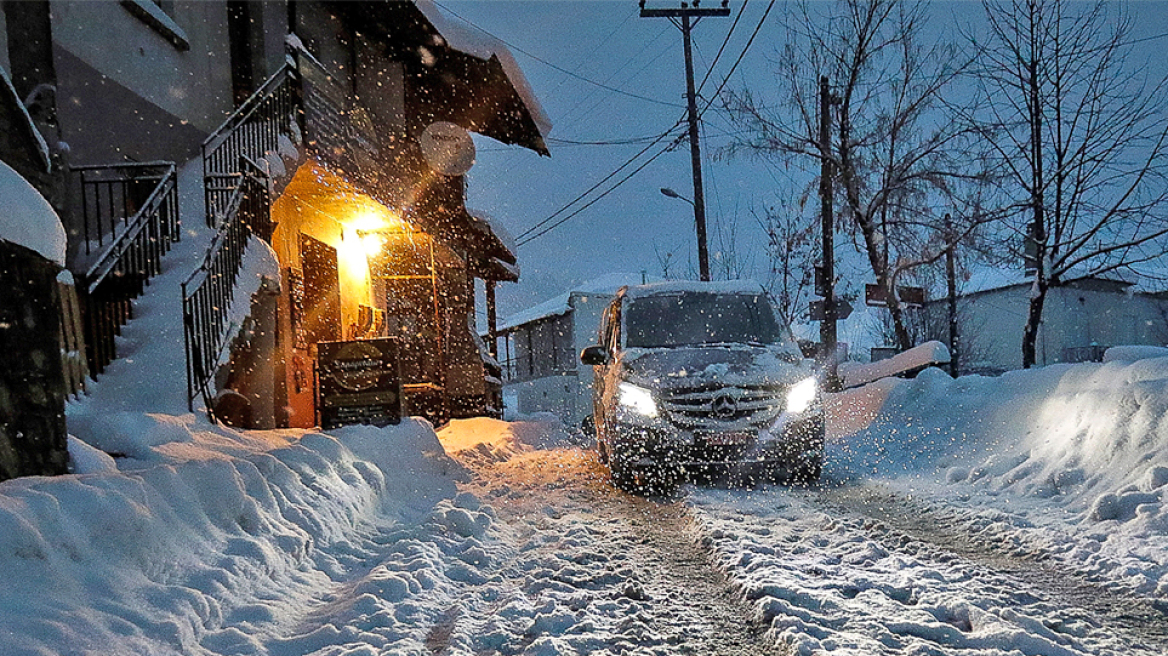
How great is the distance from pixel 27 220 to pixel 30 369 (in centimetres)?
79

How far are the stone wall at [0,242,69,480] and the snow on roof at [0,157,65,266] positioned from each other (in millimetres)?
52

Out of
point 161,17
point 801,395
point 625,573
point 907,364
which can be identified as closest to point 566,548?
point 625,573

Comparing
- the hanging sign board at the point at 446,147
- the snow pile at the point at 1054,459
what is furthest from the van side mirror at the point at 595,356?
the hanging sign board at the point at 446,147

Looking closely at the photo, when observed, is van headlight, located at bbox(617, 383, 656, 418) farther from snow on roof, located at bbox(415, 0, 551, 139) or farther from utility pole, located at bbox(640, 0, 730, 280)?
utility pole, located at bbox(640, 0, 730, 280)

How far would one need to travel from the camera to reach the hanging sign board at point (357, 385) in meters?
9.61

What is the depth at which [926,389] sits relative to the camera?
1091 cm

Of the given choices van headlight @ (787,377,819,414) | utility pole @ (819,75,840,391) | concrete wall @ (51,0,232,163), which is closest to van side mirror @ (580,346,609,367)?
van headlight @ (787,377,819,414)

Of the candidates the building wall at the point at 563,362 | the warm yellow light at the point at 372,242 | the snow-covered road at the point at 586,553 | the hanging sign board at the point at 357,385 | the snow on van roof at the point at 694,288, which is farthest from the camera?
the building wall at the point at 563,362

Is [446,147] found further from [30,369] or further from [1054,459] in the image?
[1054,459]

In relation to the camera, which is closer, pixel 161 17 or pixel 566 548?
pixel 566 548

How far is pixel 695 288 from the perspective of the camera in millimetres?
8703

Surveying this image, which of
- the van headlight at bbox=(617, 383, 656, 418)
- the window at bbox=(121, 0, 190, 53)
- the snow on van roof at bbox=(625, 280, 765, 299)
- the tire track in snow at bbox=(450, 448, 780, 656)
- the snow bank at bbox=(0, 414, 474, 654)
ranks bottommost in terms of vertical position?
the tire track in snow at bbox=(450, 448, 780, 656)

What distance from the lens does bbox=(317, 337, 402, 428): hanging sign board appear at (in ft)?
31.5

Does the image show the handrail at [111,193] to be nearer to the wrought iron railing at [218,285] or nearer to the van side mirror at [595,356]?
the wrought iron railing at [218,285]
